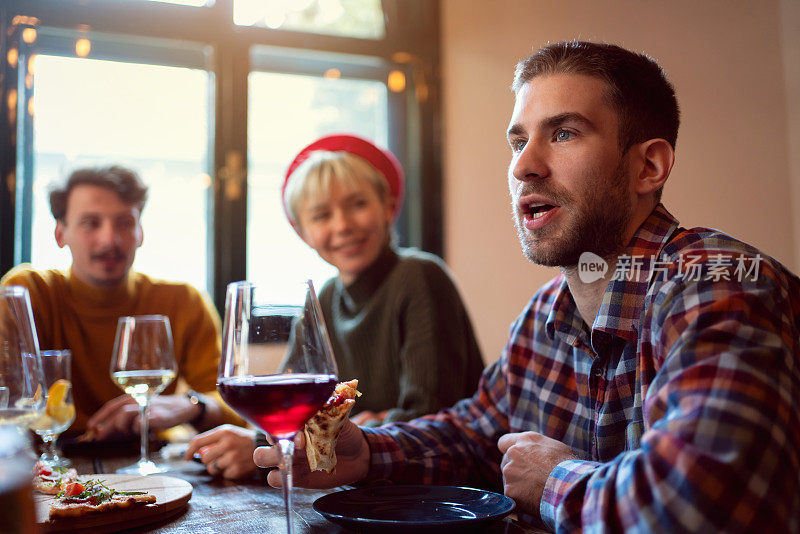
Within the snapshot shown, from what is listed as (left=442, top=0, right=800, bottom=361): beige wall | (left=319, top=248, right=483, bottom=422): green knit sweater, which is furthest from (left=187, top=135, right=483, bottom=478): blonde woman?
(left=442, top=0, right=800, bottom=361): beige wall

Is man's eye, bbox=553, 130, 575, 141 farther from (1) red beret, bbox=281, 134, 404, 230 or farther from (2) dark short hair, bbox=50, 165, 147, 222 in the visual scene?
(2) dark short hair, bbox=50, 165, 147, 222

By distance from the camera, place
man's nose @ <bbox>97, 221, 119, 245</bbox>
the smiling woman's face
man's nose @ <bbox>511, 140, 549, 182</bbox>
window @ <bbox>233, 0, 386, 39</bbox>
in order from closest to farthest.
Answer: man's nose @ <bbox>511, 140, 549, 182</bbox> → the smiling woman's face → man's nose @ <bbox>97, 221, 119, 245</bbox> → window @ <bbox>233, 0, 386, 39</bbox>

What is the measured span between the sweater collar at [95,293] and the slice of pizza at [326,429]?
5.47ft

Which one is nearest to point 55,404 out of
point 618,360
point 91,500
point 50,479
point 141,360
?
point 141,360

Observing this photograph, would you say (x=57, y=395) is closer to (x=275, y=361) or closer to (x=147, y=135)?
(x=275, y=361)

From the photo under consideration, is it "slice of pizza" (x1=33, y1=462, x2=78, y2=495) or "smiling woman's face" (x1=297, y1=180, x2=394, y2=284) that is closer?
"slice of pizza" (x1=33, y1=462, x2=78, y2=495)

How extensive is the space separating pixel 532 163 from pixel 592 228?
0.46 feet

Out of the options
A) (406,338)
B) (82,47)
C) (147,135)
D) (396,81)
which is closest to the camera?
(406,338)

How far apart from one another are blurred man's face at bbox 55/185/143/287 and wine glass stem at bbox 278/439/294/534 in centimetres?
180

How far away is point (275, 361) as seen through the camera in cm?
65

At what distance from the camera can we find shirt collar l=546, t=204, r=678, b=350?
38.4 inches

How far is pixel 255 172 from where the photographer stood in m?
3.36

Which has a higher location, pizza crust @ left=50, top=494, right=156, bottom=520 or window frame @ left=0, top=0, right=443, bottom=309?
window frame @ left=0, top=0, right=443, bottom=309

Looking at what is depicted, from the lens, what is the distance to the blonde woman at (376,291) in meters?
1.88
